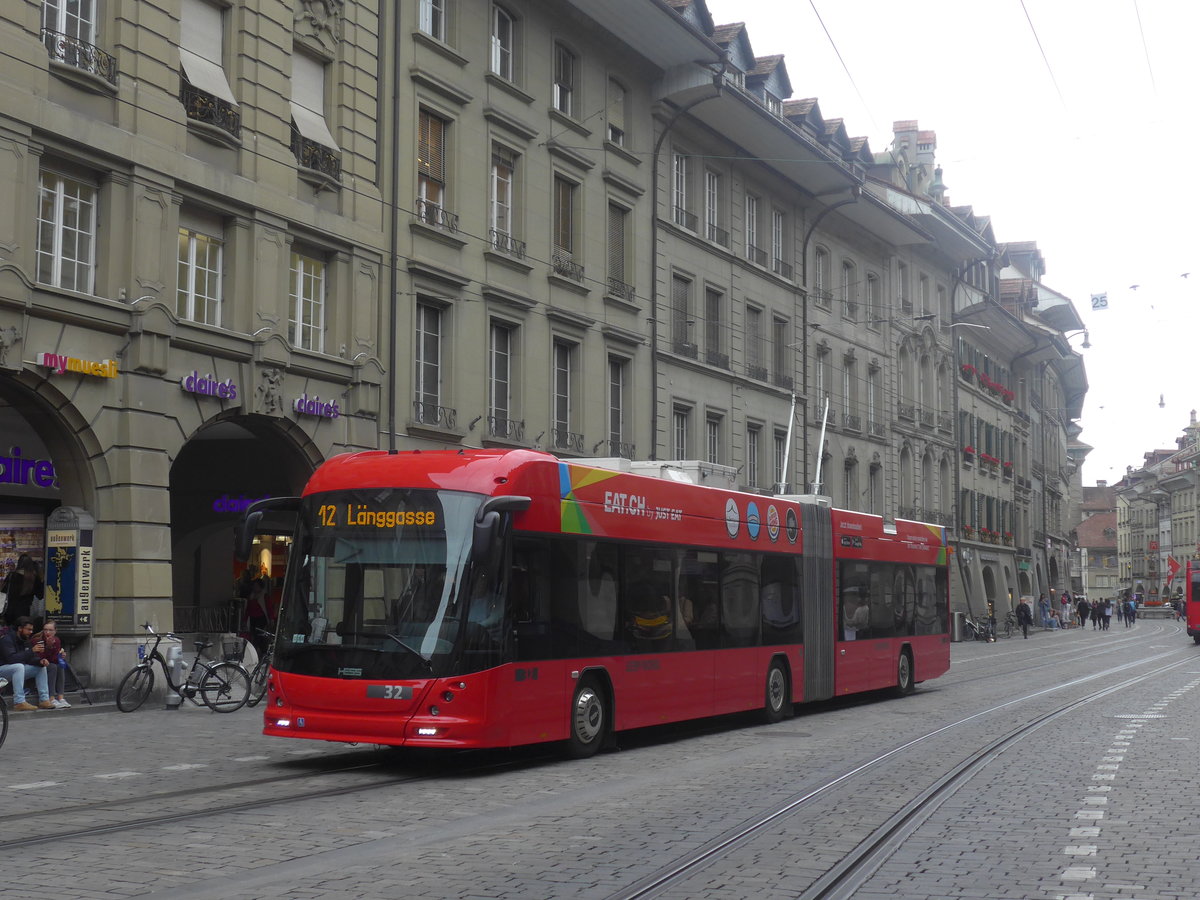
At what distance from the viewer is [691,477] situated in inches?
693

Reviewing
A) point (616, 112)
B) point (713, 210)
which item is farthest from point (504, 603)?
point (713, 210)

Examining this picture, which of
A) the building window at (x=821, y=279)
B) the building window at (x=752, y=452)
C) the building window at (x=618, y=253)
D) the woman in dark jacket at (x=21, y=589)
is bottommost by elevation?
the woman in dark jacket at (x=21, y=589)

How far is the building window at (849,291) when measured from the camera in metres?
45.2

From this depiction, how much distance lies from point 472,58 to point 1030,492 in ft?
167

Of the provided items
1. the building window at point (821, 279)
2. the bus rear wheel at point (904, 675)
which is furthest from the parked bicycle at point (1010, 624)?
the bus rear wheel at point (904, 675)

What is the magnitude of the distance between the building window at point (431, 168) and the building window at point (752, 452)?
14.3 meters

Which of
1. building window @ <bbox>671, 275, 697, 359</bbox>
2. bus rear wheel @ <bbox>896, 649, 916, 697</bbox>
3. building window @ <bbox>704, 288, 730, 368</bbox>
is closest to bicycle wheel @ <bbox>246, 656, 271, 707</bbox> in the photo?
bus rear wheel @ <bbox>896, 649, 916, 697</bbox>

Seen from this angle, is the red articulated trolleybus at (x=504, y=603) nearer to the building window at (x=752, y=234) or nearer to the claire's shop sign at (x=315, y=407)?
the claire's shop sign at (x=315, y=407)

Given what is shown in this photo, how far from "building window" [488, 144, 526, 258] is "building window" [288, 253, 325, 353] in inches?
178

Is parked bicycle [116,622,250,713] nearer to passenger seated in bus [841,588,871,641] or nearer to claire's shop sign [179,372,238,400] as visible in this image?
claire's shop sign [179,372,238,400]

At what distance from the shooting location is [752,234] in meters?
38.9

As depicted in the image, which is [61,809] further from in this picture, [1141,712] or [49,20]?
[1141,712]

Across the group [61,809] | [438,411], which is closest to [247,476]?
[438,411]

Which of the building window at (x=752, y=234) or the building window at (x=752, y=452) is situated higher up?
the building window at (x=752, y=234)
